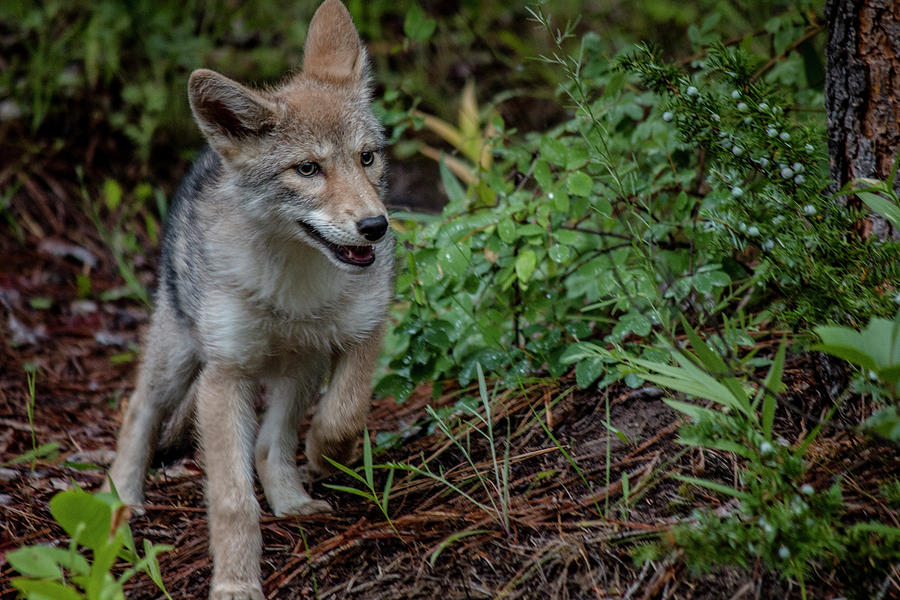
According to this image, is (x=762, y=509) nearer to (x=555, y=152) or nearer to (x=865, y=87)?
(x=865, y=87)

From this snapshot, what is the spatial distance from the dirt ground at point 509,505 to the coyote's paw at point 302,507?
67mm

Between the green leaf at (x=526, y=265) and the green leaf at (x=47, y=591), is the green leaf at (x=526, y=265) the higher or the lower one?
the higher one

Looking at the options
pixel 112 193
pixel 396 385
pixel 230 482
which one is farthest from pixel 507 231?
pixel 112 193

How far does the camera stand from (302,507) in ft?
12.3

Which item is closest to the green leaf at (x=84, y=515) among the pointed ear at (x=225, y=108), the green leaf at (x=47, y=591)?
the green leaf at (x=47, y=591)

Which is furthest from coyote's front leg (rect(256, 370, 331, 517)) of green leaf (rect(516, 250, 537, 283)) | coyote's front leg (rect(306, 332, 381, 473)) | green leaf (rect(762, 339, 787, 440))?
green leaf (rect(762, 339, 787, 440))

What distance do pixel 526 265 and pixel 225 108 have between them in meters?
1.37

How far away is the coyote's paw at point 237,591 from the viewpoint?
304cm

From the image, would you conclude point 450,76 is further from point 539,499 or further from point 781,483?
point 781,483

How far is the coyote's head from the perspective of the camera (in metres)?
3.39

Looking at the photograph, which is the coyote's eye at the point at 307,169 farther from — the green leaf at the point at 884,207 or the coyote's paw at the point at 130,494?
the green leaf at the point at 884,207

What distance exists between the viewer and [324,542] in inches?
128

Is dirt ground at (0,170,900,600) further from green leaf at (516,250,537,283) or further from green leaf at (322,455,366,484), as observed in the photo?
green leaf at (516,250,537,283)

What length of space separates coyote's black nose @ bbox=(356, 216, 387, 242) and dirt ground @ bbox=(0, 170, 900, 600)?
0.93 m
